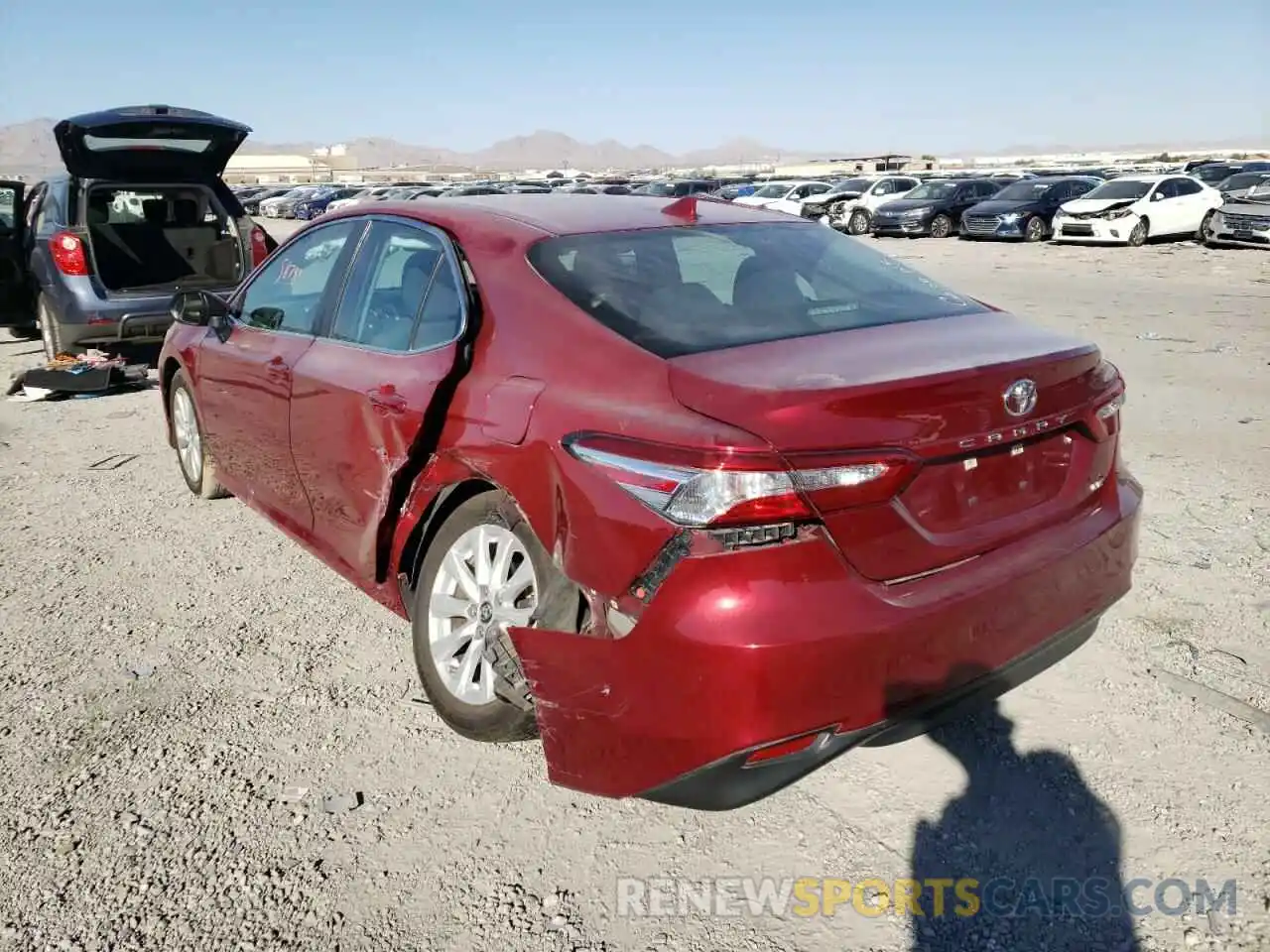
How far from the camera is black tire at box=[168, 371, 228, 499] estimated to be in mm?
5219

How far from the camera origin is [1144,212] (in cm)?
2231

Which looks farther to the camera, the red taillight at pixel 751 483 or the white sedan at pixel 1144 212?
Answer: the white sedan at pixel 1144 212

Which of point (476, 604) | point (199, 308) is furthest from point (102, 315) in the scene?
point (476, 604)

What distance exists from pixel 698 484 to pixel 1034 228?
25765 mm

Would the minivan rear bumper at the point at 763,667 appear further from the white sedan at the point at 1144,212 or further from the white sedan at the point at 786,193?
the white sedan at the point at 786,193

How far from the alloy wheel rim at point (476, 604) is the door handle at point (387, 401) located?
1.60 ft

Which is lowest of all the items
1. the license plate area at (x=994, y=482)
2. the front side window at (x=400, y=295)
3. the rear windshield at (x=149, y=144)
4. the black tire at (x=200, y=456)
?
the black tire at (x=200, y=456)

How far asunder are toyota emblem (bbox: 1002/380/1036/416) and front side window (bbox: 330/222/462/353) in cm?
161

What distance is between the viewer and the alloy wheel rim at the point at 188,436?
5.42 meters

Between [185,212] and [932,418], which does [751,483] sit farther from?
[185,212]

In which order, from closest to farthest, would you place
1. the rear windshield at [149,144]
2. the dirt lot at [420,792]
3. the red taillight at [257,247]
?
the dirt lot at [420,792] → the rear windshield at [149,144] → the red taillight at [257,247]

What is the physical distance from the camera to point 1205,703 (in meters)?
3.22

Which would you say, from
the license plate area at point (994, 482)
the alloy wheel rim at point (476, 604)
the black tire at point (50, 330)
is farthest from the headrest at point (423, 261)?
the black tire at point (50, 330)

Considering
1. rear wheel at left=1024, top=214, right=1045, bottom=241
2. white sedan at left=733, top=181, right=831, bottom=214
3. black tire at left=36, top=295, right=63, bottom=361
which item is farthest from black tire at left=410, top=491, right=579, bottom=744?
white sedan at left=733, top=181, right=831, bottom=214
